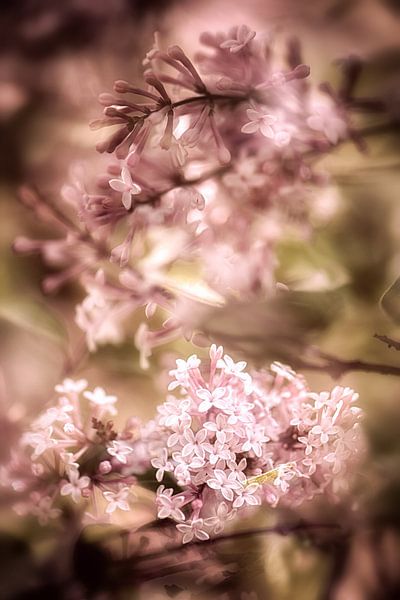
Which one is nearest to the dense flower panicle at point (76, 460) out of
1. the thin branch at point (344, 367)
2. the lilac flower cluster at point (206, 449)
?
the lilac flower cluster at point (206, 449)

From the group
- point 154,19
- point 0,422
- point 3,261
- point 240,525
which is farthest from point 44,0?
point 240,525

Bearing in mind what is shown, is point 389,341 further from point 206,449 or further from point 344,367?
point 206,449

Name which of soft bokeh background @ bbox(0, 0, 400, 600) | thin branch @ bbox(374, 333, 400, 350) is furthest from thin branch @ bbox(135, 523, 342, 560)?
thin branch @ bbox(374, 333, 400, 350)

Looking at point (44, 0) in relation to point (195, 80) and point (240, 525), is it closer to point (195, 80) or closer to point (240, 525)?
point (195, 80)

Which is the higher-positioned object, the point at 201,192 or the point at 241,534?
the point at 201,192

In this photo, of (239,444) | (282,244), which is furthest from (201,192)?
Answer: (239,444)

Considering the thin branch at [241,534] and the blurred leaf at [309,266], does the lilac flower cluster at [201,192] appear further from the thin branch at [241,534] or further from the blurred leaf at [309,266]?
the thin branch at [241,534]
